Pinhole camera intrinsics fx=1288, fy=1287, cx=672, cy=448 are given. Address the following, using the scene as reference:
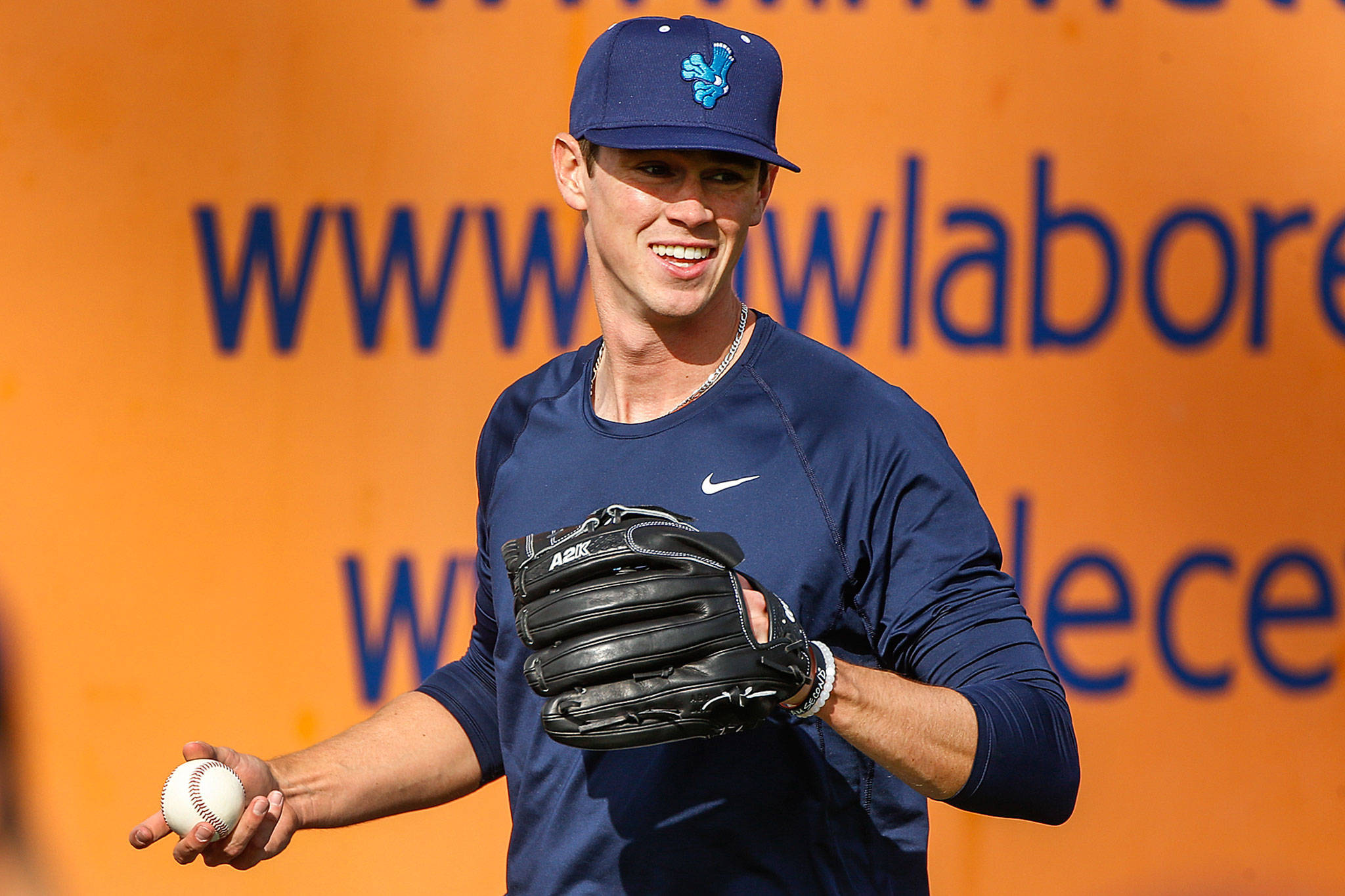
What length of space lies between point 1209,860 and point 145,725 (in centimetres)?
241

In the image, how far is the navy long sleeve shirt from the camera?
1471 mm

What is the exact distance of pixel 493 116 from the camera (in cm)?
286

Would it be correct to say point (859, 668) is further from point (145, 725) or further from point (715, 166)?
point (145, 725)

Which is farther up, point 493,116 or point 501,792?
point 493,116

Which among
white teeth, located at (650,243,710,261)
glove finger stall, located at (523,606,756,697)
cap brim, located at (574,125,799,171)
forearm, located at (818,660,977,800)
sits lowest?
forearm, located at (818,660,977,800)

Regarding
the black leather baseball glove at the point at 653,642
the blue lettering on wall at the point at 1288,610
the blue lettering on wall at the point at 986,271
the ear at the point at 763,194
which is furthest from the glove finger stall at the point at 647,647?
the blue lettering on wall at the point at 1288,610

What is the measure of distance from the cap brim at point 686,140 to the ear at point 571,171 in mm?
171

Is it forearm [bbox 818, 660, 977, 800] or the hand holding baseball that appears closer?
forearm [bbox 818, 660, 977, 800]

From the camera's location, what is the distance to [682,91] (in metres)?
1.65

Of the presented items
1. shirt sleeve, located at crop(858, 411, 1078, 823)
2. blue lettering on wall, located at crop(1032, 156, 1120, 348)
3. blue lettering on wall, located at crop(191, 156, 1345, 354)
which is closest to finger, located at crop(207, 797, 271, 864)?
shirt sleeve, located at crop(858, 411, 1078, 823)

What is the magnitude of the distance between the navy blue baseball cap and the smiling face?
0.04 metres

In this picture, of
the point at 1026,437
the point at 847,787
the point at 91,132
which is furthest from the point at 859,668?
the point at 91,132

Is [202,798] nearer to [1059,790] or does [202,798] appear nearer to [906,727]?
[906,727]

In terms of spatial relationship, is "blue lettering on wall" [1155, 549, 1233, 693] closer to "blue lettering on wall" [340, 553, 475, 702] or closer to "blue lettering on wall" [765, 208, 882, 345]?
"blue lettering on wall" [765, 208, 882, 345]
